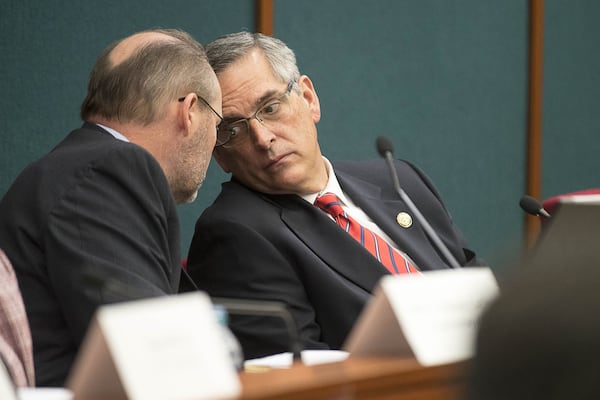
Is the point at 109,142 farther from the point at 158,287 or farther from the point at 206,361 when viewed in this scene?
the point at 206,361

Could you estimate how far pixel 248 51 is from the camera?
2.81m

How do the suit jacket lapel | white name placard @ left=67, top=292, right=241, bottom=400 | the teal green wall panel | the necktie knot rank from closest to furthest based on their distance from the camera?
white name placard @ left=67, top=292, right=241, bottom=400, the suit jacket lapel, the necktie knot, the teal green wall panel

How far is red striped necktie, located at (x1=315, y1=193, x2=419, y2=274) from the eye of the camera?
2.68m

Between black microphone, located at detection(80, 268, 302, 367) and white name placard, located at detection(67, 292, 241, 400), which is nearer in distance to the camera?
white name placard, located at detection(67, 292, 241, 400)

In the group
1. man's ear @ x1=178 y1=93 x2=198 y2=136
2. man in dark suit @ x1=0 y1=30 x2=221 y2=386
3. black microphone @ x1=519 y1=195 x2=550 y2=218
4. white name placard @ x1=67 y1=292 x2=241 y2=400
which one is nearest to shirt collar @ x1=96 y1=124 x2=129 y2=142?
man in dark suit @ x1=0 y1=30 x2=221 y2=386

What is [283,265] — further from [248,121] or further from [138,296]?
[138,296]

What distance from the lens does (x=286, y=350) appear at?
2.47m

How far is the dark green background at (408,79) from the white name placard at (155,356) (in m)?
2.09

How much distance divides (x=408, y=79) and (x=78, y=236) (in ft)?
8.90

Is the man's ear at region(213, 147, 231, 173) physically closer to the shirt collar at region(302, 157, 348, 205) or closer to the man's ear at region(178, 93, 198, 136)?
the shirt collar at region(302, 157, 348, 205)

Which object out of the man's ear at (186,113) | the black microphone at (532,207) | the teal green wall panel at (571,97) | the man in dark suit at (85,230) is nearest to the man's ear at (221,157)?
the man's ear at (186,113)

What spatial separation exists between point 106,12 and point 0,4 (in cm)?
38

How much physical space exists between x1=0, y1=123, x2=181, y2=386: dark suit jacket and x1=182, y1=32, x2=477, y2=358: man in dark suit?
1.51 feet

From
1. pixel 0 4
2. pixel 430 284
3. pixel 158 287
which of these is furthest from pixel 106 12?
pixel 430 284
